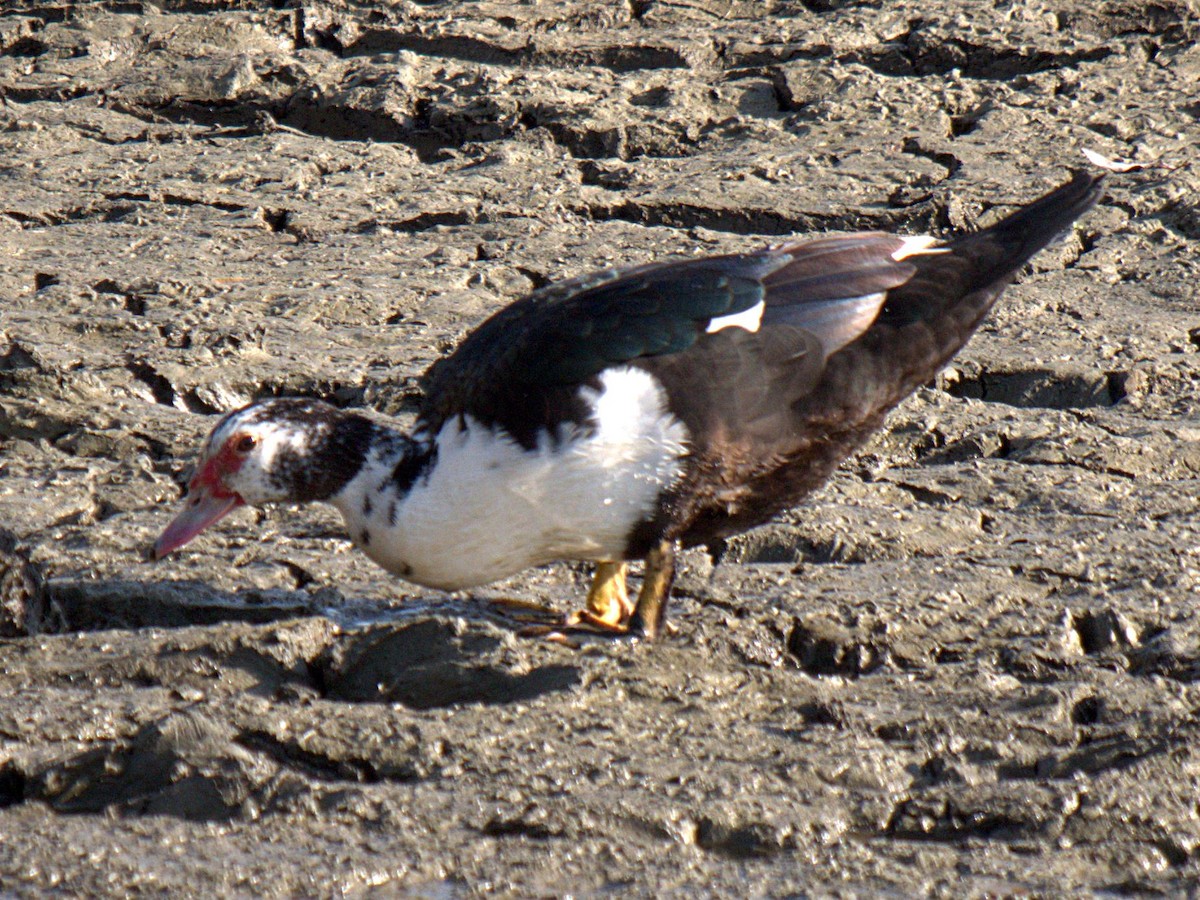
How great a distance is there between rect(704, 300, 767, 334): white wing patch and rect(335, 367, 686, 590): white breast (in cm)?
22

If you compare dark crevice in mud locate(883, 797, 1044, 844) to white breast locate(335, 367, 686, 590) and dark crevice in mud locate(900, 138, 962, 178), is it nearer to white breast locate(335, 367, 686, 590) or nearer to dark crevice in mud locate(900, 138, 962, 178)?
white breast locate(335, 367, 686, 590)

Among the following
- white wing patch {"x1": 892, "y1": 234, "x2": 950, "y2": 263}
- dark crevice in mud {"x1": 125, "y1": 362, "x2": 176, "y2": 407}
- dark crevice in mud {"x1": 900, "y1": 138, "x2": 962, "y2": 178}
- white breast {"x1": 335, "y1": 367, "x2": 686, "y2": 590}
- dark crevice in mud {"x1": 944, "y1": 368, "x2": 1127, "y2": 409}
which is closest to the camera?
white breast {"x1": 335, "y1": 367, "x2": 686, "y2": 590}

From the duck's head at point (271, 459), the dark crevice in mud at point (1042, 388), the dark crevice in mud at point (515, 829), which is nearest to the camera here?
the dark crevice in mud at point (515, 829)

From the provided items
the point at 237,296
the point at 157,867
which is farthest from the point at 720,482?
the point at 237,296

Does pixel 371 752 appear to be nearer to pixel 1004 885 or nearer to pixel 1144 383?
pixel 1004 885

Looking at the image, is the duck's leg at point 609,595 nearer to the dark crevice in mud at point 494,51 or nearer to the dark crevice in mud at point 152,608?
the dark crevice in mud at point 152,608

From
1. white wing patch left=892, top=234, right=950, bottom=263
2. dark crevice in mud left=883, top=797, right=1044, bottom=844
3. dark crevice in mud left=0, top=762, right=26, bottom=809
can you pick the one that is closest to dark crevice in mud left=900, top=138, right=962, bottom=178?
white wing patch left=892, top=234, right=950, bottom=263

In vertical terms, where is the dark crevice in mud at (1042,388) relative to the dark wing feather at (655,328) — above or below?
below

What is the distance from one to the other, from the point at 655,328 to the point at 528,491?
1.49 ft

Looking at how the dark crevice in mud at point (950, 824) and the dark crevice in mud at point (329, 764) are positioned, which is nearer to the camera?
the dark crevice in mud at point (950, 824)

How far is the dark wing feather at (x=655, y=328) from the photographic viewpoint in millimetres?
3521

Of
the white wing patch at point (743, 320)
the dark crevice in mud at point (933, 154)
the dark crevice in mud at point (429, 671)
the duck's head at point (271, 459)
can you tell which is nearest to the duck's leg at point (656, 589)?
the dark crevice in mud at point (429, 671)

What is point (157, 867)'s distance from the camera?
8.98 ft

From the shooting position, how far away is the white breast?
11.4 ft
